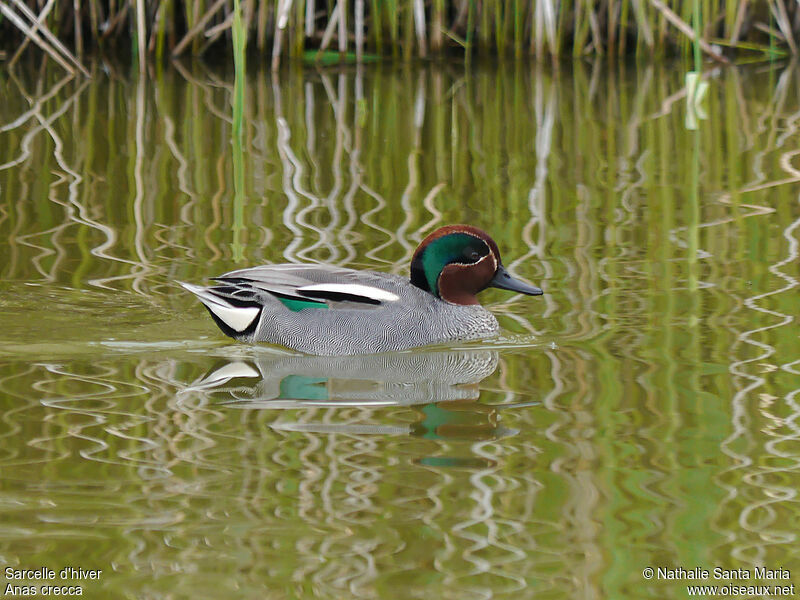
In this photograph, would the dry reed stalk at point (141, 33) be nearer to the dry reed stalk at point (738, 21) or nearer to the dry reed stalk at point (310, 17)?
the dry reed stalk at point (310, 17)

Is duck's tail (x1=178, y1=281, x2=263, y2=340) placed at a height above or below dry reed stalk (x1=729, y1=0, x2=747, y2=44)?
below

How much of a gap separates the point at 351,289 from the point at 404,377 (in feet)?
1.48

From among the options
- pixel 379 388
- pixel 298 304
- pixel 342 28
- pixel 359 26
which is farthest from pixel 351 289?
pixel 359 26

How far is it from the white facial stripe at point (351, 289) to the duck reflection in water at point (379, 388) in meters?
0.21

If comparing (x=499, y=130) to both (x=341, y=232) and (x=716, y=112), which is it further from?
(x=341, y=232)

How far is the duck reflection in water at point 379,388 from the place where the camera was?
3.88 m

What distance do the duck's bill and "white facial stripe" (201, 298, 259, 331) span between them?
2.87 feet

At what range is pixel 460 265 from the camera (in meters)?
5.13

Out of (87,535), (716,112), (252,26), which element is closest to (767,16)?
(716,112)

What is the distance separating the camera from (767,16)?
12.8 m

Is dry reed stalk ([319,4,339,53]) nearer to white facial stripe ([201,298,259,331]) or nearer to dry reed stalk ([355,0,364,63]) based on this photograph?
dry reed stalk ([355,0,364,63])

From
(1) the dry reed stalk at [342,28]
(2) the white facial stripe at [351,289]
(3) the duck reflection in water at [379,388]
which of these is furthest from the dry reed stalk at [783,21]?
(3) the duck reflection in water at [379,388]

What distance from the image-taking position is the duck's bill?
505cm

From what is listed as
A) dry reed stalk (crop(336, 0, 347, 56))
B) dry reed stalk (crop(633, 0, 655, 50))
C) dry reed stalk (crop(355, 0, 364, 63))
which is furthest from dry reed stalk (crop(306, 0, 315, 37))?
dry reed stalk (crop(633, 0, 655, 50))
